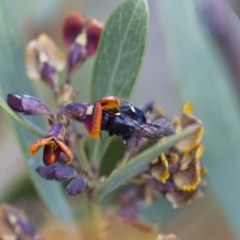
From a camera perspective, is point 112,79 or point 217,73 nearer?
point 112,79

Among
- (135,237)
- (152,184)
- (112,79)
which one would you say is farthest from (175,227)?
(112,79)

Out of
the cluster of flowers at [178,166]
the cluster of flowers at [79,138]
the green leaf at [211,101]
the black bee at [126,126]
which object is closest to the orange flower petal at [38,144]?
the cluster of flowers at [79,138]

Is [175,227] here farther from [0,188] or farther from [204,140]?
[0,188]

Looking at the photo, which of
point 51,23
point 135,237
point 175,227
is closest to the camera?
point 135,237

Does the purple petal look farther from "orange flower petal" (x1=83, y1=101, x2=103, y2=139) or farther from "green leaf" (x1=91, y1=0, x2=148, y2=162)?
"green leaf" (x1=91, y1=0, x2=148, y2=162)

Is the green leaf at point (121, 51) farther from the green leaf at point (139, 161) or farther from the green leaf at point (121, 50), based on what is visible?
the green leaf at point (139, 161)

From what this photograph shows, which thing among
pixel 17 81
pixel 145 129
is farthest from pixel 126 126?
pixel 17 81

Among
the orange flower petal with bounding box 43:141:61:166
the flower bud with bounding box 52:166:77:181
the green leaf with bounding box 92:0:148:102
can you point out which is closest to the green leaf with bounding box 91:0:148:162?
the green leaf with bounding box 92:0:148:102

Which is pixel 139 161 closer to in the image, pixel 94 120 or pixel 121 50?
pixel 94 120
